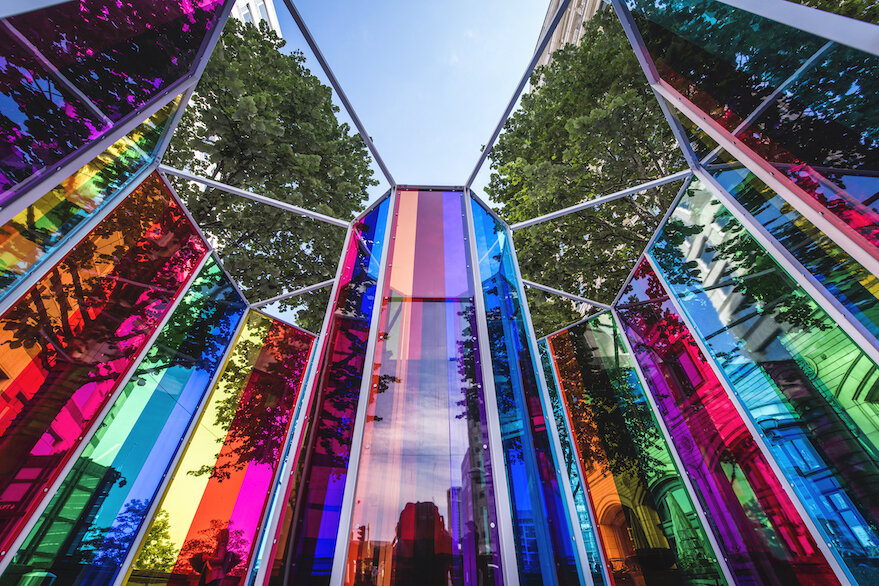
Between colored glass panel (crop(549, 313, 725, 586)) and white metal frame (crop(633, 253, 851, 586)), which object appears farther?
colored glass panel (crop(549, 313, 725, 586))

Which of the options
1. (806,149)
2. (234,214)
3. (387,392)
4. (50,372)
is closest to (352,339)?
(387,392)

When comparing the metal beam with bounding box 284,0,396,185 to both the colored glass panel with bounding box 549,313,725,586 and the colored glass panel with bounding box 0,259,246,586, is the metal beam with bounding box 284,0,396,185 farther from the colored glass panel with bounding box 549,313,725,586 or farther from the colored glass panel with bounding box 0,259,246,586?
the colored glass panel with bounding box 549,313,725,586

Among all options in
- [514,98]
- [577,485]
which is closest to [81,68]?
[514,98]

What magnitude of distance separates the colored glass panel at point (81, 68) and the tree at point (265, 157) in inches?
169

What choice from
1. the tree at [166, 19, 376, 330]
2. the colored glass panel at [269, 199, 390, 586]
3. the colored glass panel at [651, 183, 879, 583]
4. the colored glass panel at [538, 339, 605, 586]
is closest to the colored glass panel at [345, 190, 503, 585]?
the colored glass panel at [269, 199, 390, 586]

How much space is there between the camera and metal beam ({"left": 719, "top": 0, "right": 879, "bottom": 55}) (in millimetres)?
1740

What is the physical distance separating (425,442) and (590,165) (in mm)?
8915

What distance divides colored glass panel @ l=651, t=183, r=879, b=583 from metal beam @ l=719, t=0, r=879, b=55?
168 cm

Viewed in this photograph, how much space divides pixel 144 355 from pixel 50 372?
946mm

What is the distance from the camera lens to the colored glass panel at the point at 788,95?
211cm

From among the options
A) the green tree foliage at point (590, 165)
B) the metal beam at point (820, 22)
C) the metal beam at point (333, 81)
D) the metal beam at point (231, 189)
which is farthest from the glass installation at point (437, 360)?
the green tree foliage at point (590, 165)

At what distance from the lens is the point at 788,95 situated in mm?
2492

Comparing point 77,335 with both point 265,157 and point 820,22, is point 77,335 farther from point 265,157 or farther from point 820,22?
point 265,157

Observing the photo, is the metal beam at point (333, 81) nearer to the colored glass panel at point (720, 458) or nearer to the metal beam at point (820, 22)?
the metal beam at point (820, 22)
